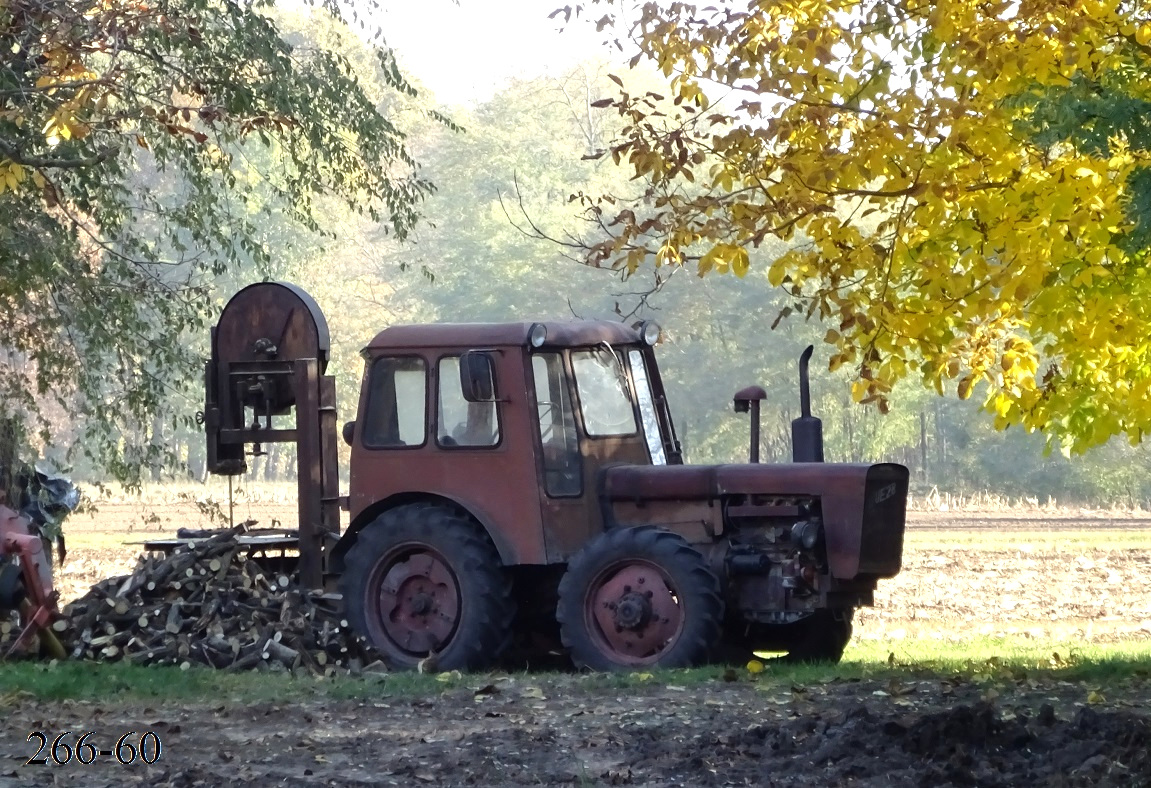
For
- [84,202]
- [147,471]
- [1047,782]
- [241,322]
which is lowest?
[1047,782]

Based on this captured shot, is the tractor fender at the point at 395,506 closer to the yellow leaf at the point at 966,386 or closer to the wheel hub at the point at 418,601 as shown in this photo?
the wheel hub at the point at 418,601

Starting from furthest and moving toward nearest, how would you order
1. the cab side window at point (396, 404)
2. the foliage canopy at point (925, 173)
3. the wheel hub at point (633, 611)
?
the cab side window at point (396, 404)
the wheel hub at point (633, 611)
the foliage canopy at point (925, 173)

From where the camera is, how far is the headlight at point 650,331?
37.5ft

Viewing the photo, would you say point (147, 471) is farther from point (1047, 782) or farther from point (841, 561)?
point (1047, 782)

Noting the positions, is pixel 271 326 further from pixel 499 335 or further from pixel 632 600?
pixel 632 600

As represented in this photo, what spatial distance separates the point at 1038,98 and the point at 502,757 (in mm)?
4089

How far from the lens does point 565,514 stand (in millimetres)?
10852

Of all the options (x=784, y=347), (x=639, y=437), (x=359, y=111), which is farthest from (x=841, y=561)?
(x=784, y=347)

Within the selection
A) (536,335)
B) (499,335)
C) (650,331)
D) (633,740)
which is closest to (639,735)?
(633,740)

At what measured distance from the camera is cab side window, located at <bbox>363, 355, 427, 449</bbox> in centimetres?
1123

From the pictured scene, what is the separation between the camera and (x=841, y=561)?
10469 mm

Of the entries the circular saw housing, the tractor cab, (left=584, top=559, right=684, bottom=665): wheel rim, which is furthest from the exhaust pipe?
the circular saw housing

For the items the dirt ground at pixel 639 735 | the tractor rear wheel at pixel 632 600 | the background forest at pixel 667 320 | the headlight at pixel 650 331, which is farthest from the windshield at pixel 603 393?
the background forest at pixel 667 320

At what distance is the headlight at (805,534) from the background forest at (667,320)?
33.3 m
